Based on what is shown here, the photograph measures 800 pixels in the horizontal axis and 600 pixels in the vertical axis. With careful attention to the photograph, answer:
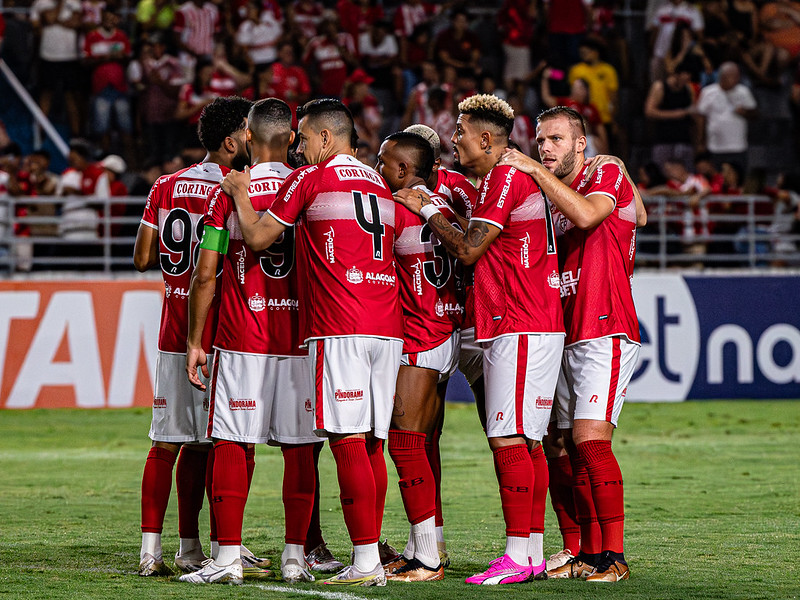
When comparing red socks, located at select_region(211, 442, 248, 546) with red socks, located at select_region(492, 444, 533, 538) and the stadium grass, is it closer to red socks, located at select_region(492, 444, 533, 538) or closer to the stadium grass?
the stadium grass

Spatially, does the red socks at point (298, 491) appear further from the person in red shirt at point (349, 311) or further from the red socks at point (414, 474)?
the red socks at point (414, 474)

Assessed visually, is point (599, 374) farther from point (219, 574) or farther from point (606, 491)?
point (219, 574)

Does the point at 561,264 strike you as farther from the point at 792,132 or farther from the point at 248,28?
the point at 792,132

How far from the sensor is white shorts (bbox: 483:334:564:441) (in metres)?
6.39

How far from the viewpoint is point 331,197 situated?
6293 mm

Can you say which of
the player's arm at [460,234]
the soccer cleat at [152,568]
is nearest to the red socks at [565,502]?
the player's arm at [460,234]

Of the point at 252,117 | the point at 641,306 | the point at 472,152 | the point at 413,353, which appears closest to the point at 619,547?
the point at 413,353

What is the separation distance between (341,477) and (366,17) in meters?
15.4

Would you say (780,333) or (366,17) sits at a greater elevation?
(366,17)

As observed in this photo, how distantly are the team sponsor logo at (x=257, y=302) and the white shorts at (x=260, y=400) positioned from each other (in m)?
0.25

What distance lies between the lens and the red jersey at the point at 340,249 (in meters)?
6.25

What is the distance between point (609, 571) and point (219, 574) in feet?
6.64

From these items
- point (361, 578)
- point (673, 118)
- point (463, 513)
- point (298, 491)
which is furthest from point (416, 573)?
point (673, 118)

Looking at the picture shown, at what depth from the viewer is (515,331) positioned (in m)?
6.41
